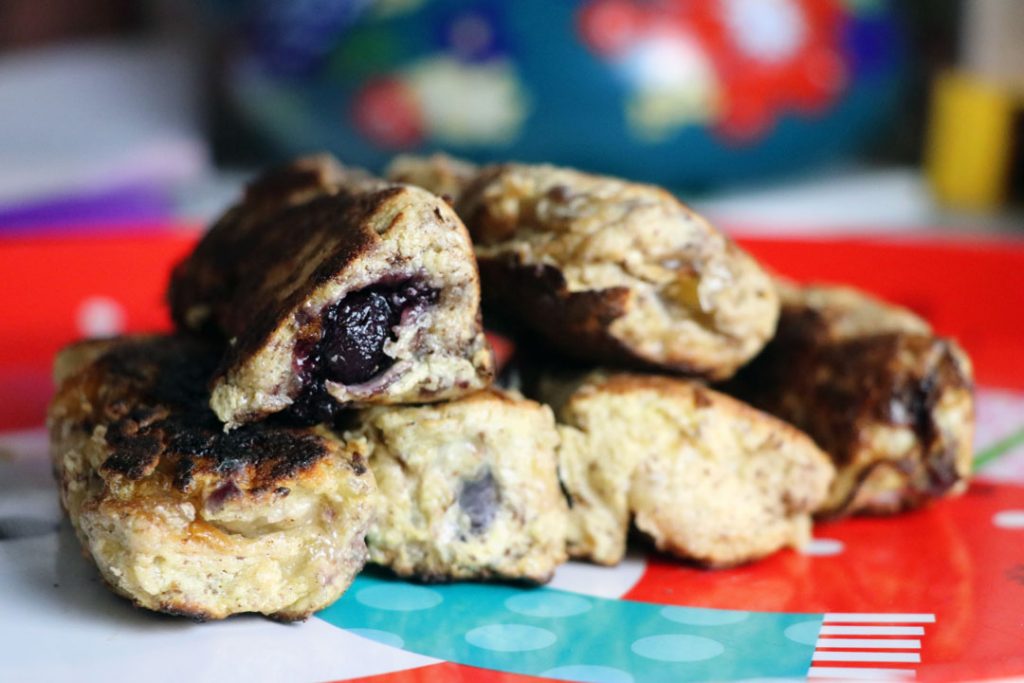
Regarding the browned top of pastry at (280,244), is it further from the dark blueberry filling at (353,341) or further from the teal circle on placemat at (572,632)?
the teal circle on placemat at (572,632)

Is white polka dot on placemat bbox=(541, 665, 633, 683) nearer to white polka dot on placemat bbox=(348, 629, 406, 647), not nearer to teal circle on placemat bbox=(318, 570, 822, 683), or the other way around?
teal circle on placemat bbox=(318, 570, 822, 683)

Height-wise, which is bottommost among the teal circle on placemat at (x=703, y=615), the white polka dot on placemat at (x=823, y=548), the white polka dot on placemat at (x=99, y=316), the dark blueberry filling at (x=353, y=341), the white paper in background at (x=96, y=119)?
the teal circle on placemat at (x=703, y=615)

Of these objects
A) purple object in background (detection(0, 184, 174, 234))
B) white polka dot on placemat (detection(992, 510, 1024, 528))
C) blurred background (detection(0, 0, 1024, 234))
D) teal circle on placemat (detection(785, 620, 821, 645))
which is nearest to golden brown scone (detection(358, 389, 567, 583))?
teal circle on placemat (detection(785, 620, 821, 645))

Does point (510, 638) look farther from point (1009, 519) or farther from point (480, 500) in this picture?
point (1009, 519)

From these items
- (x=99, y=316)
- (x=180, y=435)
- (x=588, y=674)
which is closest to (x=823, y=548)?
(x=588, y=674)

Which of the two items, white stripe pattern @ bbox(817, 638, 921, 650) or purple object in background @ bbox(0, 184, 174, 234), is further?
purple object in background @ bbox(0, 184, 174, 234)

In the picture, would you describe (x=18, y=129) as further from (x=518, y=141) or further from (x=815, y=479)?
(x=815, y=479)

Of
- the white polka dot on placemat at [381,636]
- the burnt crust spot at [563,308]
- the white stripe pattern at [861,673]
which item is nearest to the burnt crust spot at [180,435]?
the white polka dot on placemat at [381,636]
